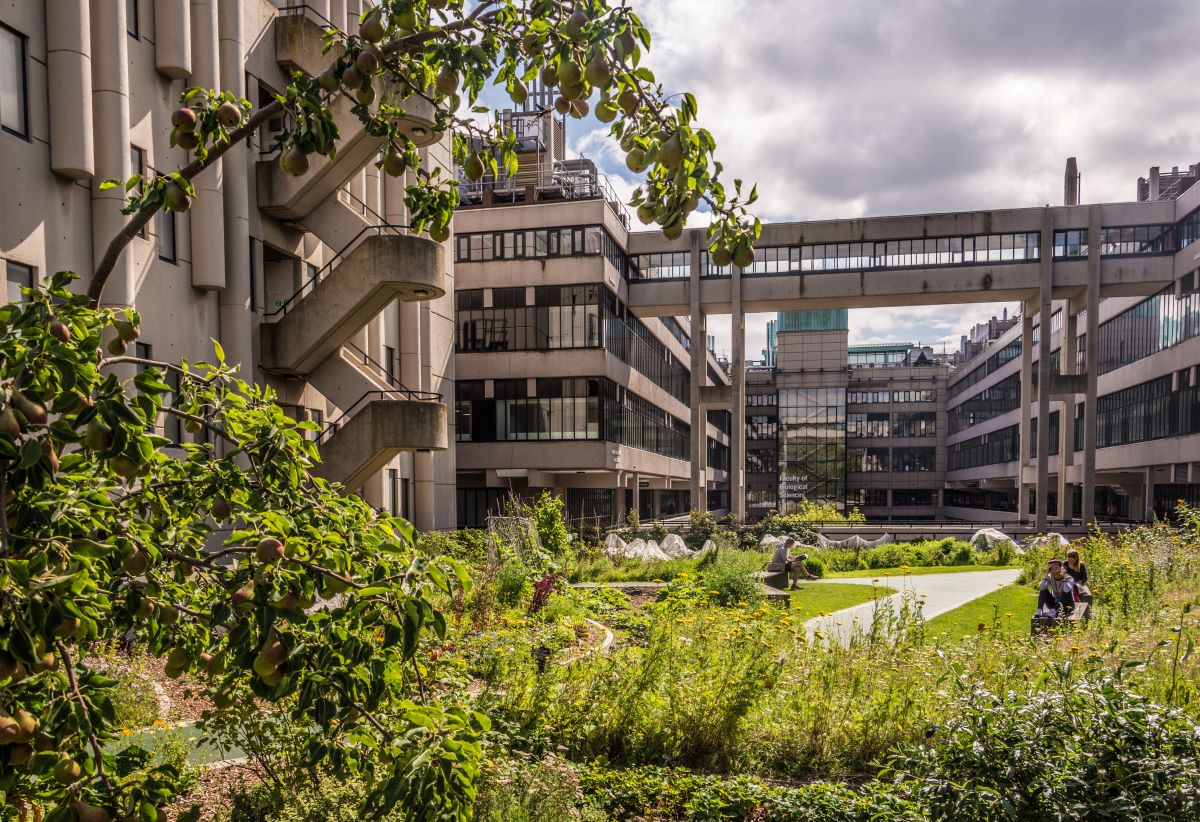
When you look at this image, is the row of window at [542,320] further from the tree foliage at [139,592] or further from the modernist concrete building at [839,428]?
the modernist concrete building at [839,428]

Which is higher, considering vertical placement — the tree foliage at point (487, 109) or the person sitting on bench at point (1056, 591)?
the tree foliage at point (487, 109)

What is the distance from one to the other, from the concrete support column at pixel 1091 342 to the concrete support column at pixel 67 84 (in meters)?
41.6

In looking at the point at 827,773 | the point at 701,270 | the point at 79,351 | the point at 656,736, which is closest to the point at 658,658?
the point at 656,736

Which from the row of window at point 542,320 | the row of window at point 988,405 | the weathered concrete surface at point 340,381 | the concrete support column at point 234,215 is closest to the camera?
the concrete support column at point 234,215

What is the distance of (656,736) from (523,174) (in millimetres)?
39833

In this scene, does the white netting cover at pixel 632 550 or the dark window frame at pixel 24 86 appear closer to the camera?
the dark window frame at pixel 24 86

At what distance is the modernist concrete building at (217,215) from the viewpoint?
43.5 feet

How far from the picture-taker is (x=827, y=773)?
7.84 metres

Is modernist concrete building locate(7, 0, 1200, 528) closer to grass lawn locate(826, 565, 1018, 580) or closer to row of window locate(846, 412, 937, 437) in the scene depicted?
grass lawn locate(826, 565, 1018, 580)

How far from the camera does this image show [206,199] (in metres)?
16.8

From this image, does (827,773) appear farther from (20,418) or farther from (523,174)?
(523,174)

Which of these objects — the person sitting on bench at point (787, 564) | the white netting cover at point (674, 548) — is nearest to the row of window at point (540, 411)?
the white netting cover at point (674, 548)

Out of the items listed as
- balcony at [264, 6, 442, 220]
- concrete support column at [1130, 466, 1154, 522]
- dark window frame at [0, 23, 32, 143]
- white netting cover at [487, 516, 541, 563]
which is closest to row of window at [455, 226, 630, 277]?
white netting cover at [487, 516, 541, 563]

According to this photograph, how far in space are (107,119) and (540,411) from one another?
25.3 meters
